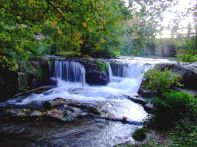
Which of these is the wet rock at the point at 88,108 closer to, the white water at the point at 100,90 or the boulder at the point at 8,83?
the white water at the point at 100,90

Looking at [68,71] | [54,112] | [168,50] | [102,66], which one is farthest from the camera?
[168,50]

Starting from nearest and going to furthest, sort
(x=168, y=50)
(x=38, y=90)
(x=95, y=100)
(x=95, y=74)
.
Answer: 1. (x=95, y=100)
2. (x=38, y=90)
3. (x=95, y=74)
4. (x=168, y=50)

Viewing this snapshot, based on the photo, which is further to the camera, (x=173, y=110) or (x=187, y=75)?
(x=187, y=75)

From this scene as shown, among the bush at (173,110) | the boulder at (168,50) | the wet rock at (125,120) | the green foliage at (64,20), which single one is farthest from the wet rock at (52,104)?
the boulder at (168,50)

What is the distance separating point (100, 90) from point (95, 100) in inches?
86.1

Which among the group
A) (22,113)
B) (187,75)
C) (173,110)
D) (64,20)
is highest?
(64,20)

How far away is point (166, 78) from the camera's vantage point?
9.62 metres

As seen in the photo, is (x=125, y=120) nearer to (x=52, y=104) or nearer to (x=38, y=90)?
(x=52, y=104)

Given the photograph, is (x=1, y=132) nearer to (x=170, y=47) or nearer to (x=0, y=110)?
(x=0, y=110)

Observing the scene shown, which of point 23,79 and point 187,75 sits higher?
point 187,75

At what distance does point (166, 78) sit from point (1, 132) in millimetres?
5351

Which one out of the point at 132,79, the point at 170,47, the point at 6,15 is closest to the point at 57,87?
the point at 132,79

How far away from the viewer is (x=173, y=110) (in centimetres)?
765

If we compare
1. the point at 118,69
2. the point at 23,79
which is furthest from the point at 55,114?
the point at 118,69
